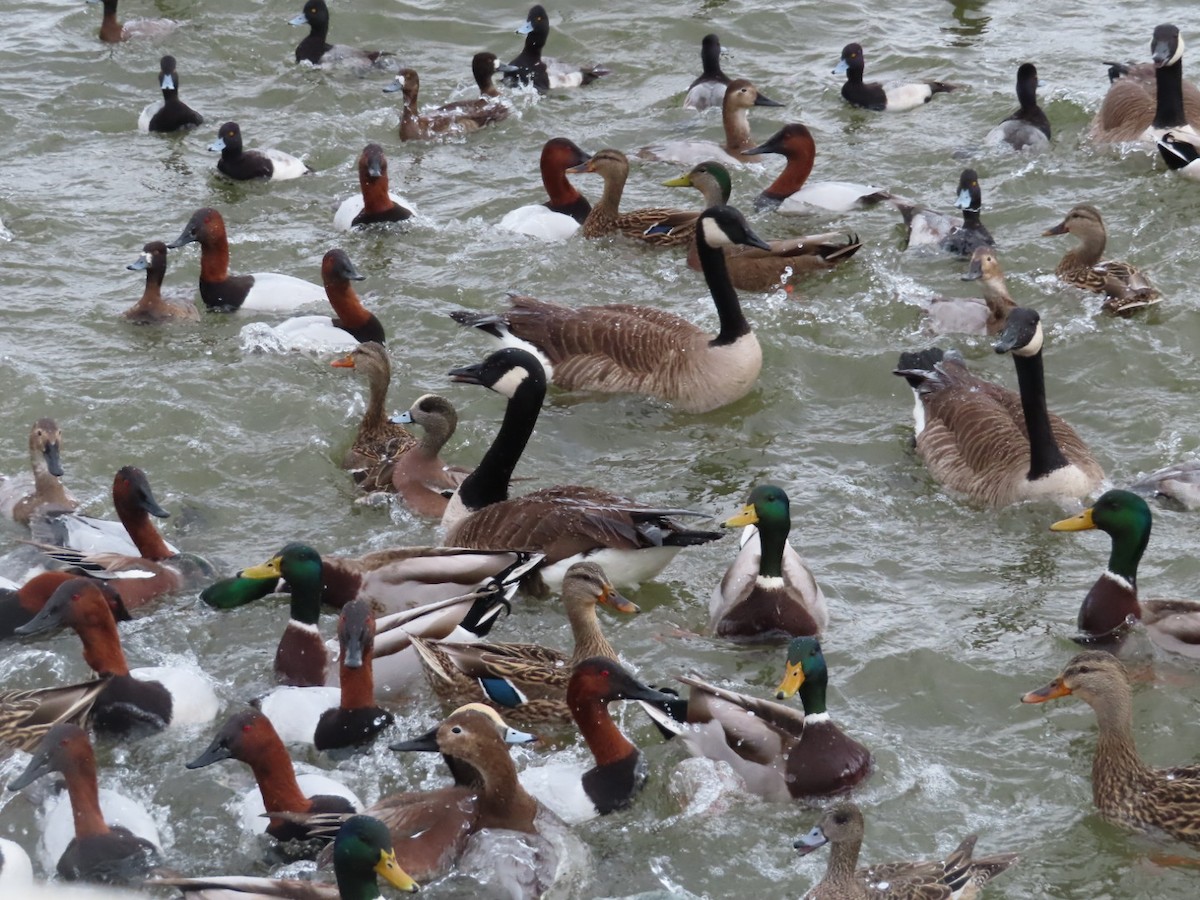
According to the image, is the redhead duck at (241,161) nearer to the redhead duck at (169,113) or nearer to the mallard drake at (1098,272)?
the redhead duck at (169,113)

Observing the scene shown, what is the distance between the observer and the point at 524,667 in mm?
7324

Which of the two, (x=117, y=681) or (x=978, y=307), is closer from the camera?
(x=117, y=681)

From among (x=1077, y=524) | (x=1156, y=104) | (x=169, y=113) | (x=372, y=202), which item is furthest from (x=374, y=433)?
(x=1156, y=104)

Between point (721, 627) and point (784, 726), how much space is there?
1.01m

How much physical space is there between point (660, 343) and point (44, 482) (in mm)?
3693

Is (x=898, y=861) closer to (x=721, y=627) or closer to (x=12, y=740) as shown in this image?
(x=721, y=627)

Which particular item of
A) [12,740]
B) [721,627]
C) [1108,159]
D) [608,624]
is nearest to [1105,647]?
[721,627]

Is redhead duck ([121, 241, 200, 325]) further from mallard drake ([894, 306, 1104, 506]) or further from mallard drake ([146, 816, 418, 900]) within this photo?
mallard drake ([146, 816, 418, 900])

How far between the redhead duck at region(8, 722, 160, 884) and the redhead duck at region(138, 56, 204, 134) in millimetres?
8858

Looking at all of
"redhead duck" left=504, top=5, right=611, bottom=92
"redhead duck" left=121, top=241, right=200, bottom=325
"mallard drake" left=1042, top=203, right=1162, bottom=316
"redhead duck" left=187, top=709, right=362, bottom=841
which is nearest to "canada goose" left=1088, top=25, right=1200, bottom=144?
"mallard drake" left=1042, top=203, right=1162, bottom=316

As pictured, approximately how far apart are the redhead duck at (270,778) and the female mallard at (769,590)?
208cm

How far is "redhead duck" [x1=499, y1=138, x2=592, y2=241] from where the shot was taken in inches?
484

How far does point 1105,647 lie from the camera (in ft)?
25.3

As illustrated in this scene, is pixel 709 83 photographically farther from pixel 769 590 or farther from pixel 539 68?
pixel 769 590
